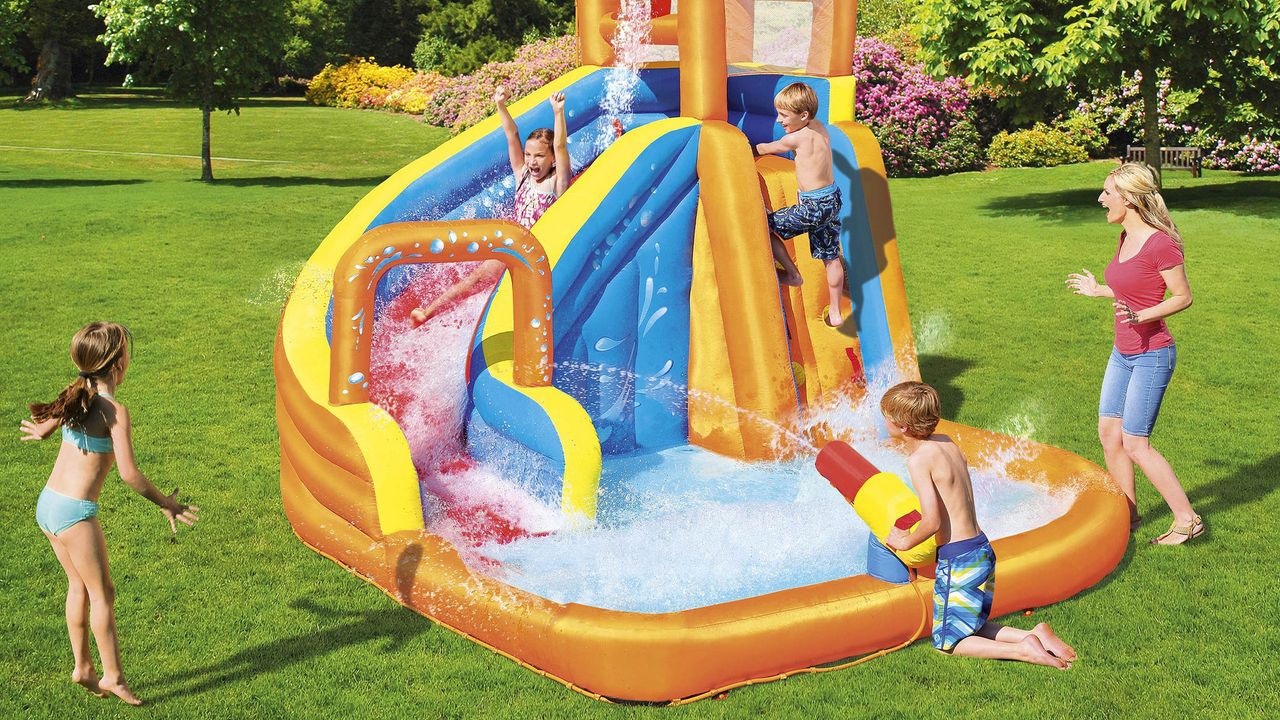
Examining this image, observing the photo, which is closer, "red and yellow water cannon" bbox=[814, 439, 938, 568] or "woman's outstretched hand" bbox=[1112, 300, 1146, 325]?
"red and yellow water cannon" bbox=[814, 439, 938, 568]

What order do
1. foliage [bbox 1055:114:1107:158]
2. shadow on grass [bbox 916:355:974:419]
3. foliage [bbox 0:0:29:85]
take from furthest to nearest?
foliage [bbox 1055:114:1107:158] → foliage [bbox 0:0:29:85] → shadow on grass [bbox 916:355:974:419]

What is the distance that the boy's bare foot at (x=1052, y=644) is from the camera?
4.75 metres

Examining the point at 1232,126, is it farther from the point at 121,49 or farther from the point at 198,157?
the point at 198,157

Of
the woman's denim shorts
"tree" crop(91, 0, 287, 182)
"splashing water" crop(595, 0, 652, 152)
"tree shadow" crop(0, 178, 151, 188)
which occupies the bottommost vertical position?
"tree shadow" crop(0, 178, 151, 188)

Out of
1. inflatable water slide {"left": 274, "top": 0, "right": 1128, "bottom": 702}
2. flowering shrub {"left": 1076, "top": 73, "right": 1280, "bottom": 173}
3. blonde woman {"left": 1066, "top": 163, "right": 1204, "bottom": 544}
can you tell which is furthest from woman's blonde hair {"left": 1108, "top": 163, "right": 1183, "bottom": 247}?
flowering shrub {"left": 1076, "top": 73, "right": 1280, "bottom": 173}

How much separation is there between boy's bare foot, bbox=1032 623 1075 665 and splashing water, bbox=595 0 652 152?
429 centimetres

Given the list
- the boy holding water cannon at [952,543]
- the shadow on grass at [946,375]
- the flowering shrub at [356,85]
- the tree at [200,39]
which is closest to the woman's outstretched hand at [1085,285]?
the boy holding water cannon at [952,543]

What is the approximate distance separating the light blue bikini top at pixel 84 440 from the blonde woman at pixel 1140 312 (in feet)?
14.2

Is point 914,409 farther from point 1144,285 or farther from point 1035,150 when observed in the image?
point 1035,150

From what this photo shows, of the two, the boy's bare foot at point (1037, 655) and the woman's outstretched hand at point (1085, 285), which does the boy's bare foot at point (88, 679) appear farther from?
the woman's outstretched hand at point (1085, 285)

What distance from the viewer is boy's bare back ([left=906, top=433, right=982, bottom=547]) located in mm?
4629

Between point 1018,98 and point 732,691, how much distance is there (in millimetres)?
17634

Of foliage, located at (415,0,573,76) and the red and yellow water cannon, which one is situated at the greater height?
foliage, located at (415,0,573,76)

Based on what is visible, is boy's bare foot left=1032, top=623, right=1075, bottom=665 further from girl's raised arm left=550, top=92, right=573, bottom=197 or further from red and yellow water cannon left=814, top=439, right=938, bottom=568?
girl's raised arm left=550, top=92, right=573, bottom=197
